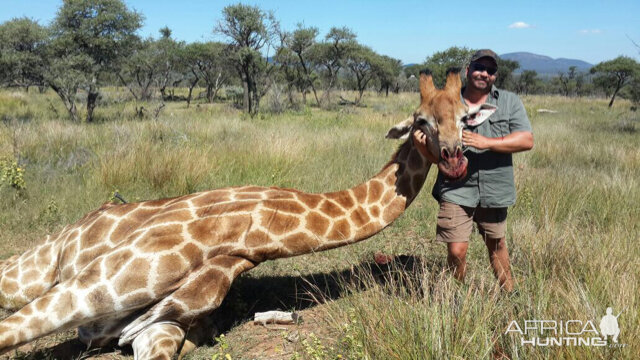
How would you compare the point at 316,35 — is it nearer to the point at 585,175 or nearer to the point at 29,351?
the point at 585,175

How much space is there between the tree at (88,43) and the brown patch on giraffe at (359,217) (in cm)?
1408

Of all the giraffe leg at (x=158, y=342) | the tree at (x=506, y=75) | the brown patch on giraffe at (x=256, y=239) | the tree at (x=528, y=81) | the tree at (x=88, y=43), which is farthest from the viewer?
the tree at (x=528, y=81)

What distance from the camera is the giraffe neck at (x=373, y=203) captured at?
3180 mm

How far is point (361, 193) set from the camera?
3379 mm

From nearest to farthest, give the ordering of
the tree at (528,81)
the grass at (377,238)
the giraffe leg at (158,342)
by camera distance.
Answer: the grass at (377,238) < the giraffe leg at (158,342) < the tree at (528,81)

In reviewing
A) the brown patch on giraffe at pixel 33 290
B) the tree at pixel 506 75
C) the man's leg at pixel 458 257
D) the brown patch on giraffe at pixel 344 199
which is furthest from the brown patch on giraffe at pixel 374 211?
the tree at pixel 506 75

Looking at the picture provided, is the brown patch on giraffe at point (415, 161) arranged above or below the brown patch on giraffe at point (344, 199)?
above

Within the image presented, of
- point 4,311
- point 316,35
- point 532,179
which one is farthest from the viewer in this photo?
point 316,35

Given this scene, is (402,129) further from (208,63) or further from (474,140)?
(208,63)

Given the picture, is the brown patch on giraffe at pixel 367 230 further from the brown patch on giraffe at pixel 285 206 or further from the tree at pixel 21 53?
the tree at pixel 21 53

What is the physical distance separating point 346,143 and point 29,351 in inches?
299

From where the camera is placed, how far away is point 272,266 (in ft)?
15.5

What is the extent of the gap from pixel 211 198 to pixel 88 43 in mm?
15324

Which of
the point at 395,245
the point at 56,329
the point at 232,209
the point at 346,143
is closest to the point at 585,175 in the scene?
the point at 395,245
